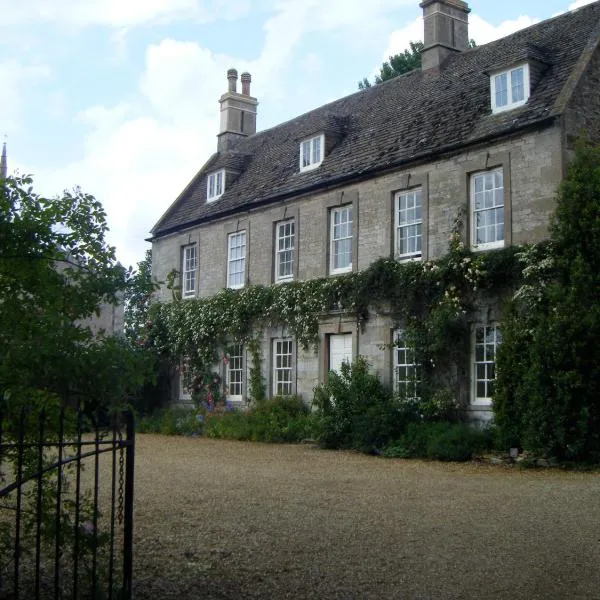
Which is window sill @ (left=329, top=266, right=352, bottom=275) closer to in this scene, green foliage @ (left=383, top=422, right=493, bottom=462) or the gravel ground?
green foliage @ (left=383, top=422, right=493, bottom=462)

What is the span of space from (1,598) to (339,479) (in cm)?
726

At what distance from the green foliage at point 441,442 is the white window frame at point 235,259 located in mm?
8908

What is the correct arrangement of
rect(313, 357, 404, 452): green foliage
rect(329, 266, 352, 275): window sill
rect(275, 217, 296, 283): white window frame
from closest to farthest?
rect(313, 357, 404, 452): green foliage → rect(329, 266, 352, 275): window sill → rect(275, 217, 296, 283): white window frame

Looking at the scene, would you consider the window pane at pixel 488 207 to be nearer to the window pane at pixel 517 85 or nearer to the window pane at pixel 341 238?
the window pane at pixel 517 85

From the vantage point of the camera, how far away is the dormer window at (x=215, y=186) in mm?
25438

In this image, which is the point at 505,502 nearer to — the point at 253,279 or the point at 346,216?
the point at 346,216

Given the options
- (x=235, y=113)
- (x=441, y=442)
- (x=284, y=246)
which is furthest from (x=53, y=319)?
(x=235, y=113)

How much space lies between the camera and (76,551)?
5.04 meters

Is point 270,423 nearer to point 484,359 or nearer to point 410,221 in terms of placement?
point 484,359

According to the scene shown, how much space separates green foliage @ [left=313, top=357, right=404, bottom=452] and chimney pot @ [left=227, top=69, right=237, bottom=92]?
15.2 metres

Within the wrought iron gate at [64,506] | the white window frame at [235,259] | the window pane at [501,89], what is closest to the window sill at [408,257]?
the window pane at [501,89]

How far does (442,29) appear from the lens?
71.3 feet

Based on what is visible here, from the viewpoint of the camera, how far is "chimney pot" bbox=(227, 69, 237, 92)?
29625mm

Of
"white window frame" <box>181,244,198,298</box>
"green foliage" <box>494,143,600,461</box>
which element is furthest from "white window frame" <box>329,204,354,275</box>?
"white window frame" <box>181,244,198,298</box>
